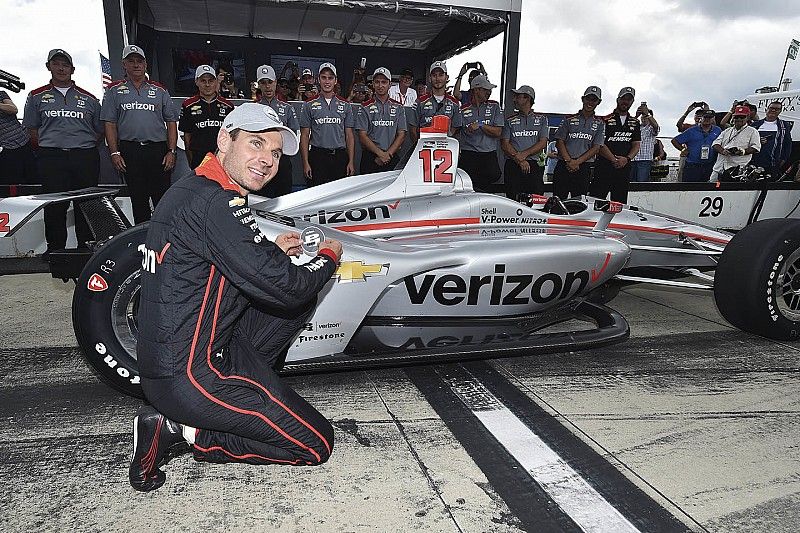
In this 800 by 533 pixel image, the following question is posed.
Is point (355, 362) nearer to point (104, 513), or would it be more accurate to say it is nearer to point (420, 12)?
point (104, 513)

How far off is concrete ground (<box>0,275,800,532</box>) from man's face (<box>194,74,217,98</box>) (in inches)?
123

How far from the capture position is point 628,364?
3770 mm

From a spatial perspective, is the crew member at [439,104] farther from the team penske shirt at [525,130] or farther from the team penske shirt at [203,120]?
the team penske shirt at [203,120]

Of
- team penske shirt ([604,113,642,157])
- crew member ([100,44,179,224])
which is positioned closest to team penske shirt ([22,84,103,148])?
crew member ([100,44,179,224])

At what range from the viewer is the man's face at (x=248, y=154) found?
2250 millimetres

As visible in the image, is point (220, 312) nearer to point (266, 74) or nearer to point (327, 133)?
point (327, 133)

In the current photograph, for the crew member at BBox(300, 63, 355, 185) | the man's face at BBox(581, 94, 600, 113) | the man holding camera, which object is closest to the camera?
the crew member at BBox(300, 63, 355, 185)

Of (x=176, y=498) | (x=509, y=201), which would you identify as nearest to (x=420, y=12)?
(x=509, y=201)

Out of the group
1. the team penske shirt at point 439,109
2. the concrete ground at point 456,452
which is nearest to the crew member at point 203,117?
the team penske shirt at point 439,109

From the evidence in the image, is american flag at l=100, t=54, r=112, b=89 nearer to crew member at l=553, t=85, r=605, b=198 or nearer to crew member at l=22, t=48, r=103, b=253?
crew member at l=22, t=48, r=103, b=253

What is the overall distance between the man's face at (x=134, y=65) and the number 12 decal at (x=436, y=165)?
3.29m

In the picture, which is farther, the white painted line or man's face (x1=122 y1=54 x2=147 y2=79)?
man's face (x1=122 y1=54 x2=147 y2=79)

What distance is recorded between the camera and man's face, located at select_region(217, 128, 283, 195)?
2.25 meters

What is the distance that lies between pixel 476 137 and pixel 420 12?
364 cm
